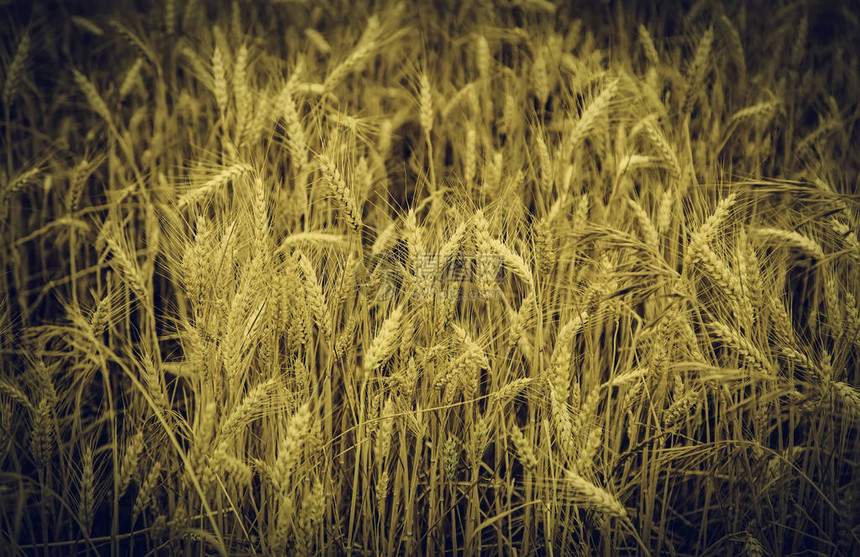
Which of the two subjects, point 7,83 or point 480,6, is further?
point 480,6

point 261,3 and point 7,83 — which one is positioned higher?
point 261,3

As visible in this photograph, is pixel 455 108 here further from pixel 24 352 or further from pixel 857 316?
pixel 24 352

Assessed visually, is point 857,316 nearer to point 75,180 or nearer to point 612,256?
point 612,256

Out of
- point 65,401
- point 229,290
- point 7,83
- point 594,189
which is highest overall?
point 7,83

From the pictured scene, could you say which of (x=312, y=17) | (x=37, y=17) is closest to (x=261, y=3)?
(x=312, y=17)

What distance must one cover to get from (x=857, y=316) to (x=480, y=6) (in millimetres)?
2201

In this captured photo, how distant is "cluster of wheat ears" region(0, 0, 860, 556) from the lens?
3.32 feet

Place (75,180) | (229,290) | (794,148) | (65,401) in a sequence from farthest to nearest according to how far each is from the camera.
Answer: (794,148) < (75,180) < (65,401) < (229,290)

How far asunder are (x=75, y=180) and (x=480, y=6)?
2077 millimetres

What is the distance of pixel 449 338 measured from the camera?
107 centimetres

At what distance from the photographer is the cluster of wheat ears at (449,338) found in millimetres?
1013

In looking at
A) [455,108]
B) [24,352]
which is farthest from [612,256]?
[24,352]

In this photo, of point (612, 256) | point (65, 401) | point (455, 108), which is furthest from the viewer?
point (455, 108)

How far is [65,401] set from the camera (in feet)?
4.24
